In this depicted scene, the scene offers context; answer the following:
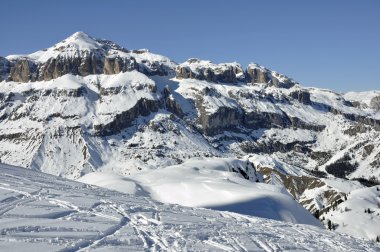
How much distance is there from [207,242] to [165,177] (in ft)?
239

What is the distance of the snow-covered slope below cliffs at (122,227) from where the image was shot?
21.3 m

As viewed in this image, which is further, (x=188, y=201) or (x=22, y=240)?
(x=188, y=201)

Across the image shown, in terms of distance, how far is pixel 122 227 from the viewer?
25.0 metres

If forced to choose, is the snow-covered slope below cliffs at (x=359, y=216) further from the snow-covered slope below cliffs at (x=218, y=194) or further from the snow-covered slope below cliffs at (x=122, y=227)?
the snow-covered slope below cliffs at (x=122, y=227)

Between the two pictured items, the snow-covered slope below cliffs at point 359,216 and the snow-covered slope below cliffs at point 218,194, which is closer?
the snow-covered slope below cliffs at point 218,194

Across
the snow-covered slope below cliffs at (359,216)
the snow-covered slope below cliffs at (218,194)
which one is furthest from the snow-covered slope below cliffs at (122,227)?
the snow-covered slope below cliffs at (359,216)

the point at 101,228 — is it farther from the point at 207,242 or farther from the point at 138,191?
the point at 138,191

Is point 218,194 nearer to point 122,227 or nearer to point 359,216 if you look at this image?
point 122,227

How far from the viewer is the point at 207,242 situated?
2436cm

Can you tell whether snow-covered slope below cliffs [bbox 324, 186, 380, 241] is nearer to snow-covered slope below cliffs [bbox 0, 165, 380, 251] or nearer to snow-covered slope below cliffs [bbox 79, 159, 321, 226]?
snow-covered slope below cliffs [bbox 79, 159, 321, 226]

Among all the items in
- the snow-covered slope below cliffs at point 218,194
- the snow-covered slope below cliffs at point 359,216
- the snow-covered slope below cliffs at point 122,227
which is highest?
the snow-covered slope below cliffs at point 122,227

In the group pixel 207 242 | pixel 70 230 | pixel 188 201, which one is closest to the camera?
pixel 70 230

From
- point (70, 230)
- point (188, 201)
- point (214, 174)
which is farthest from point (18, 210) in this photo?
point (214, 174)

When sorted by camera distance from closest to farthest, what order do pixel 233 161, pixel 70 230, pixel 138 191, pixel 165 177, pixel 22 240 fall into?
pixel 22 240, pixel 70 230, pixel 138 191, pixel 165 177, pixel 233 161
